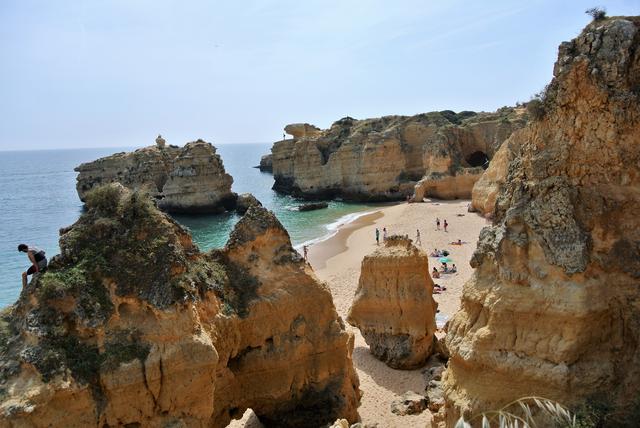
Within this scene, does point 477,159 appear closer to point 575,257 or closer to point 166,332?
point 575,257

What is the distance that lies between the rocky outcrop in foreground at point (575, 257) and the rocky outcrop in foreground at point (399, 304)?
7.04 meters

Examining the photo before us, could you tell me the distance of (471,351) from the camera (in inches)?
311

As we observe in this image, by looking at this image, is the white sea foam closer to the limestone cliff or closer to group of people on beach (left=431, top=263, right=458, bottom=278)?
the limestone cliff

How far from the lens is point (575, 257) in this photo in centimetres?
707

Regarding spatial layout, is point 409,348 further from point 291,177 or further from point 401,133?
point 291,177

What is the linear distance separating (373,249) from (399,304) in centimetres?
1960

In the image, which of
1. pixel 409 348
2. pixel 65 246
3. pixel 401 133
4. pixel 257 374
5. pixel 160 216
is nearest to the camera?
pixel 65 246

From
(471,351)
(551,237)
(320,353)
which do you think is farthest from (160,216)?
(551,237)

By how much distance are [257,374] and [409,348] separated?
6.52 meters

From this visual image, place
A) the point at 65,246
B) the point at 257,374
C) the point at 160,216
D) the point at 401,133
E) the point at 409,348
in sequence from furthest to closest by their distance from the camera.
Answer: the point at 401,133 → the point at 409,348 → the point at 257,374 → the point at 160,216 → the point at 65,246

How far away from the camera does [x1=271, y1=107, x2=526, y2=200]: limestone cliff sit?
50688 millimetres

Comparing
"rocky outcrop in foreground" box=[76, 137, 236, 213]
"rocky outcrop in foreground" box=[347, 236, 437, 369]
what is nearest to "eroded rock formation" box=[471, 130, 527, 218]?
"rocky outcrop in foreground" box=[347, 236, 437, 369]

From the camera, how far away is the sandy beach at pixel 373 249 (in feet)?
42.1

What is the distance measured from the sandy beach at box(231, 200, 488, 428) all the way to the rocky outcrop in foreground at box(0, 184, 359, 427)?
6.50ft
